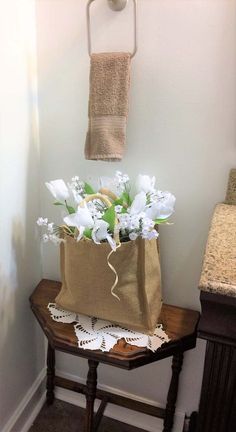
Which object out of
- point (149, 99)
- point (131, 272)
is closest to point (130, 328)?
point (131, 272)

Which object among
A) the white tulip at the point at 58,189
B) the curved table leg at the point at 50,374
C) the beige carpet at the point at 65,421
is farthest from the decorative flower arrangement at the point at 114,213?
the beige carpet at the point at 65,421

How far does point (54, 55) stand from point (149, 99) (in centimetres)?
33

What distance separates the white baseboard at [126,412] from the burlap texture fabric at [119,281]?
57cm

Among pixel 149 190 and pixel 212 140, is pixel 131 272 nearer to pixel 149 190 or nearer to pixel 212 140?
pixel 149 190

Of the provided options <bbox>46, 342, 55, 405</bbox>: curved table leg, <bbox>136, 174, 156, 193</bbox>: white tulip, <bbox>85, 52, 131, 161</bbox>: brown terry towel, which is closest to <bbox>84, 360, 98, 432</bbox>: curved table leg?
<bbox>46, 342, 55, 405</bbox>: curved table leg

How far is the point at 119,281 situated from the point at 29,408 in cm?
81

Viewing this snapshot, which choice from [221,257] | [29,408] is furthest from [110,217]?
[29,408]

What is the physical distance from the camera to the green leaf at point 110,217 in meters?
0.94

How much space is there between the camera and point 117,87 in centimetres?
102

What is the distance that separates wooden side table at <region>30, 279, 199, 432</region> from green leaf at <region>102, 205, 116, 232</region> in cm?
35

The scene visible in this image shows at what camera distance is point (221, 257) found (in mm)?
765

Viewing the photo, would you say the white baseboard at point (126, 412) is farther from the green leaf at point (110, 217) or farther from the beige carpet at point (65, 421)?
the green leaf at point (110, 217)

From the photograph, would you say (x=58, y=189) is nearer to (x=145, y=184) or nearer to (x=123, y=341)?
(x=145, y=184)

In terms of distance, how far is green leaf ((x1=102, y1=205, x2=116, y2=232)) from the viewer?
3.10 feet
